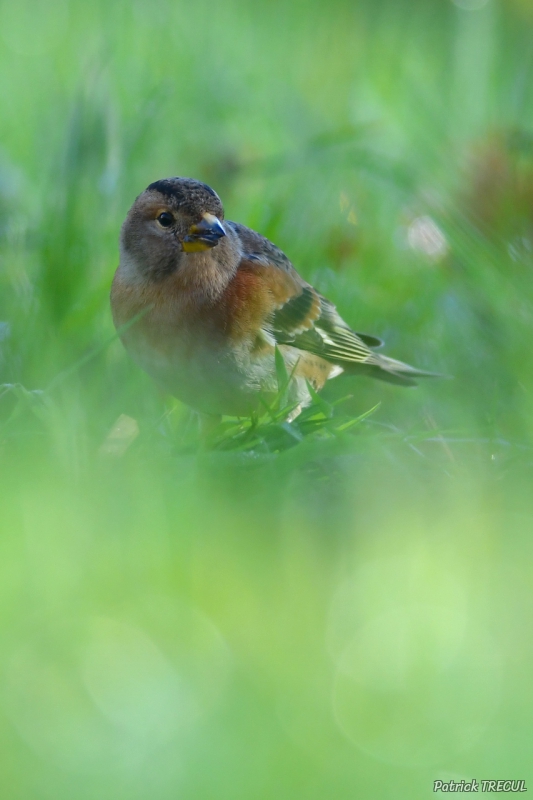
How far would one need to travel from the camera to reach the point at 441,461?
2537 millimetres

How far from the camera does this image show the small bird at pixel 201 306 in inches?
109

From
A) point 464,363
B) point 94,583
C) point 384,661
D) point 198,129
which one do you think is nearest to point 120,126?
point 198,129

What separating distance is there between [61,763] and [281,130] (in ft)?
12.7

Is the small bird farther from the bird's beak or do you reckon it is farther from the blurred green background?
the blurred green background

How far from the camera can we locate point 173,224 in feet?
9.48

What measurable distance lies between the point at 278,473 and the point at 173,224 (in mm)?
939

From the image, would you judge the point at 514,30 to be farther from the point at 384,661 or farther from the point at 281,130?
the point at 384,661

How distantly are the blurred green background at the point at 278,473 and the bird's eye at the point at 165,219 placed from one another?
0.38 m

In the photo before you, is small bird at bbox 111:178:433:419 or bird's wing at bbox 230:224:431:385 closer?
small bird at bbox 111:178:433:419

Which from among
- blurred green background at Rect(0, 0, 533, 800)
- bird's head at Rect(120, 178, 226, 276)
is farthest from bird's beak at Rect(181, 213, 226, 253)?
blurred green background at Rect(0, 0, 533, 800)

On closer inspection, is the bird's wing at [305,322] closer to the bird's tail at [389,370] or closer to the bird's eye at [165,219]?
the bird's tail at [389,370]

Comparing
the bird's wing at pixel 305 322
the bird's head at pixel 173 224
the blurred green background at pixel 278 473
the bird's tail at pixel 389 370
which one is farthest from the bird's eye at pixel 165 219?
the bird's tail at pixel 389 370

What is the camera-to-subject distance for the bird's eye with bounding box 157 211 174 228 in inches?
114

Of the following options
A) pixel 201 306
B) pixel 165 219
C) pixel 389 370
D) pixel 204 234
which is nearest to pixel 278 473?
pixel 201 306
